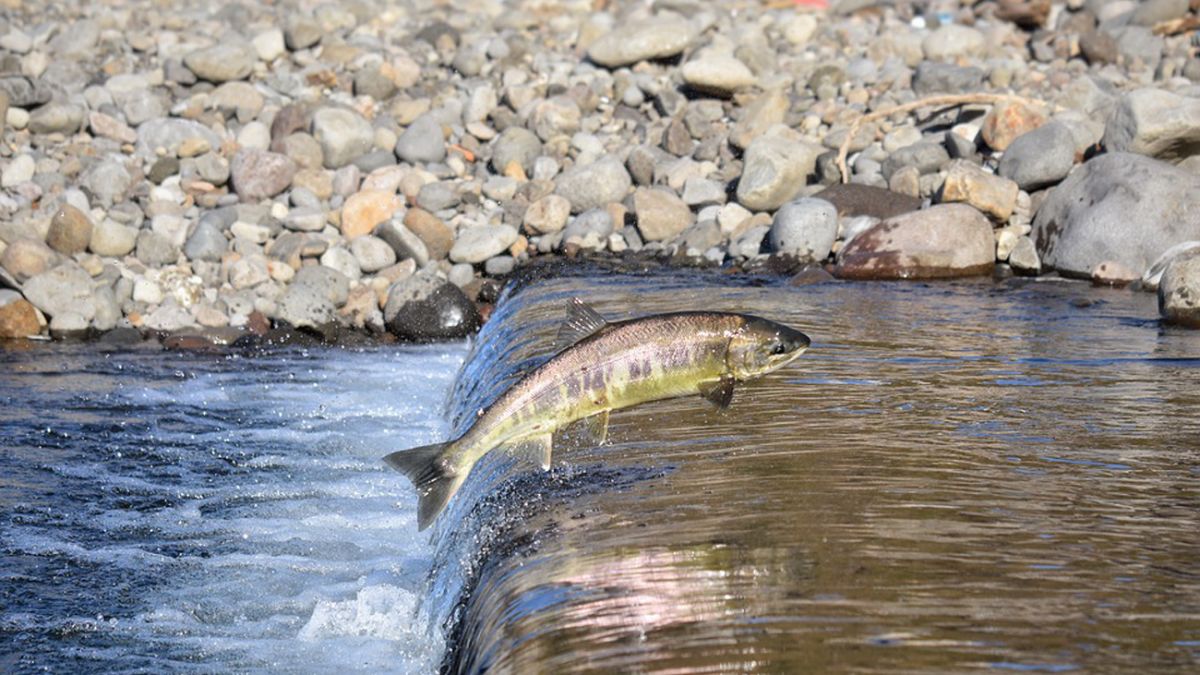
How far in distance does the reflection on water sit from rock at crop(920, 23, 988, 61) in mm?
9492

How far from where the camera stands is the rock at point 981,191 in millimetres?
11953

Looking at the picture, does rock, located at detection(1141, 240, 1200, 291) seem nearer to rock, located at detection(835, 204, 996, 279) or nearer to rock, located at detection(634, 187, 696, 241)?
rock, located at detection(835, 204, 996, 279)

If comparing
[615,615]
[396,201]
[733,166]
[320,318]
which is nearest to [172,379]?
[320,318]

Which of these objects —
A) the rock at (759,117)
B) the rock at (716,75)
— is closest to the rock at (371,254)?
the rock at (759,117)

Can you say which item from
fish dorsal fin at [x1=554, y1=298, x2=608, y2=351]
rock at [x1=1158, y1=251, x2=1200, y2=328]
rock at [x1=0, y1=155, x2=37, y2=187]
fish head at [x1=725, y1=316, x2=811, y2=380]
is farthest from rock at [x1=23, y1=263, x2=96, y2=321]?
fish head at [x1=725, y1=316, x2=811, y2=380]

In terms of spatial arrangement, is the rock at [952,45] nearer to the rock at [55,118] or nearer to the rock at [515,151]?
the rock at [515,151]

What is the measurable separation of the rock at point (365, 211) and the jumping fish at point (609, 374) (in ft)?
28.7

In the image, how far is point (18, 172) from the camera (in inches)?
542

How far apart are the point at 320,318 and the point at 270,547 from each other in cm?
538

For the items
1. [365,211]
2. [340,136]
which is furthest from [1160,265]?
[340,136]

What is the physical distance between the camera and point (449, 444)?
4.72m

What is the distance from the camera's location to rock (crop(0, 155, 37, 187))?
13.7m

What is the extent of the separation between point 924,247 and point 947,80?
432 centimetres

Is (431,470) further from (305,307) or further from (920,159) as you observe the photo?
(920,159)
